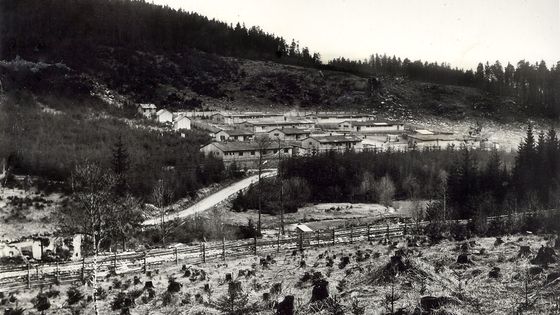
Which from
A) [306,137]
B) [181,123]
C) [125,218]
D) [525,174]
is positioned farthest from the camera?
[181,123]

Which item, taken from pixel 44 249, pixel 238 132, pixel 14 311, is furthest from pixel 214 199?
pixel 14 311

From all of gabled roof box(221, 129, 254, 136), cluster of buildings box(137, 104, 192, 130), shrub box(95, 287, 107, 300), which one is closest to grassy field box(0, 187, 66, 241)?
shrub box(95, 287, 107, 300)

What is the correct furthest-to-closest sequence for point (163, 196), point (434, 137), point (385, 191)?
point (434, 137)
point (385, 191)
point (163, 196)

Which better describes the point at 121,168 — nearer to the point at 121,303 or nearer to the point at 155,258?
the point at 155,258

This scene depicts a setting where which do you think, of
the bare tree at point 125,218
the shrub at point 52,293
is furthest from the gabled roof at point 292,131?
the shrub at point 52,293

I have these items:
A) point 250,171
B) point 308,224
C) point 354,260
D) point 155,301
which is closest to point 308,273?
point 354,260

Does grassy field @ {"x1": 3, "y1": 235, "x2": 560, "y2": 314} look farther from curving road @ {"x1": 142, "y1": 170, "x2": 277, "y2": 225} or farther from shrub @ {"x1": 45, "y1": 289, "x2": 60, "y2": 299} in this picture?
curving road @ {"x1": 142, "y1": 170, "x2": 277, "y2": 225}

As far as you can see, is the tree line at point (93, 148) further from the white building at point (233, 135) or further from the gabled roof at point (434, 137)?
the gabled roof at point (434, 137)

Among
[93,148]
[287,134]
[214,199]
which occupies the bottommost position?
[214,199]
